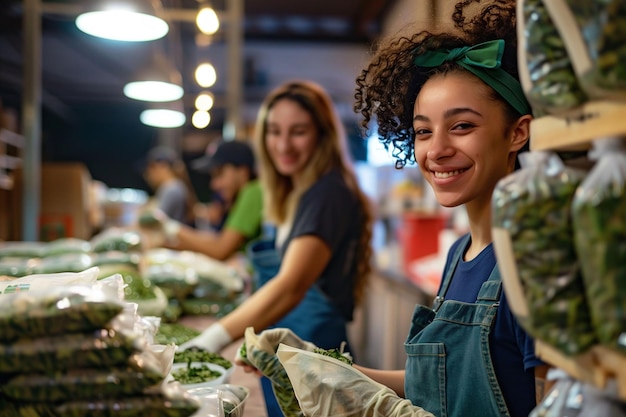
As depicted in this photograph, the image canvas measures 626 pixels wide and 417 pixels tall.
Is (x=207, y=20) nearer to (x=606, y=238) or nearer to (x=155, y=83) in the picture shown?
(x=155, y=83)

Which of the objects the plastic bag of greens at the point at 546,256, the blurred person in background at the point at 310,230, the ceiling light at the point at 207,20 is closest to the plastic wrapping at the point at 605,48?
the plastic bag of greens at the point at 546,256

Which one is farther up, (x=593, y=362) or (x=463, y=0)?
(x=463, y=0)

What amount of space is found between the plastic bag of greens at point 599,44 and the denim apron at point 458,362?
0.56 metres

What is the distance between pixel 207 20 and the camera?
5629 millimetres

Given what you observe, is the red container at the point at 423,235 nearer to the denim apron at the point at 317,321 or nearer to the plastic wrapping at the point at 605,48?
the denim apron at the point at 317,321

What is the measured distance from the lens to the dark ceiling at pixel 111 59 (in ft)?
29.4

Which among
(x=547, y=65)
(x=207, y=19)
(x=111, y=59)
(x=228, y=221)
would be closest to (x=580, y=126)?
(x=547, y=65)

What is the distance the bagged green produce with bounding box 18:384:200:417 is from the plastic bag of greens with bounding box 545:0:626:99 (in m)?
0.68

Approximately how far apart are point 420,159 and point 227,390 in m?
0.64

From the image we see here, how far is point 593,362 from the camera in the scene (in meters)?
0.70

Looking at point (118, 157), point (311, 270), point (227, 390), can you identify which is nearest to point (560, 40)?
point (227, 390)

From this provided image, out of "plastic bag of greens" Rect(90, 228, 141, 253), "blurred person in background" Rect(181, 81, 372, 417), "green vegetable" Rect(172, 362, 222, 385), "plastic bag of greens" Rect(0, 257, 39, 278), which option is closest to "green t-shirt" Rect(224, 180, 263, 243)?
"plastic bag of greens" Rect(90, 228, 141, 253)

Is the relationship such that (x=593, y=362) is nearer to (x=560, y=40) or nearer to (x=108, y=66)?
(x=560, y=40)

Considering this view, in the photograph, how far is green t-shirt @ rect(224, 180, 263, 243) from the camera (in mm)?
3855
